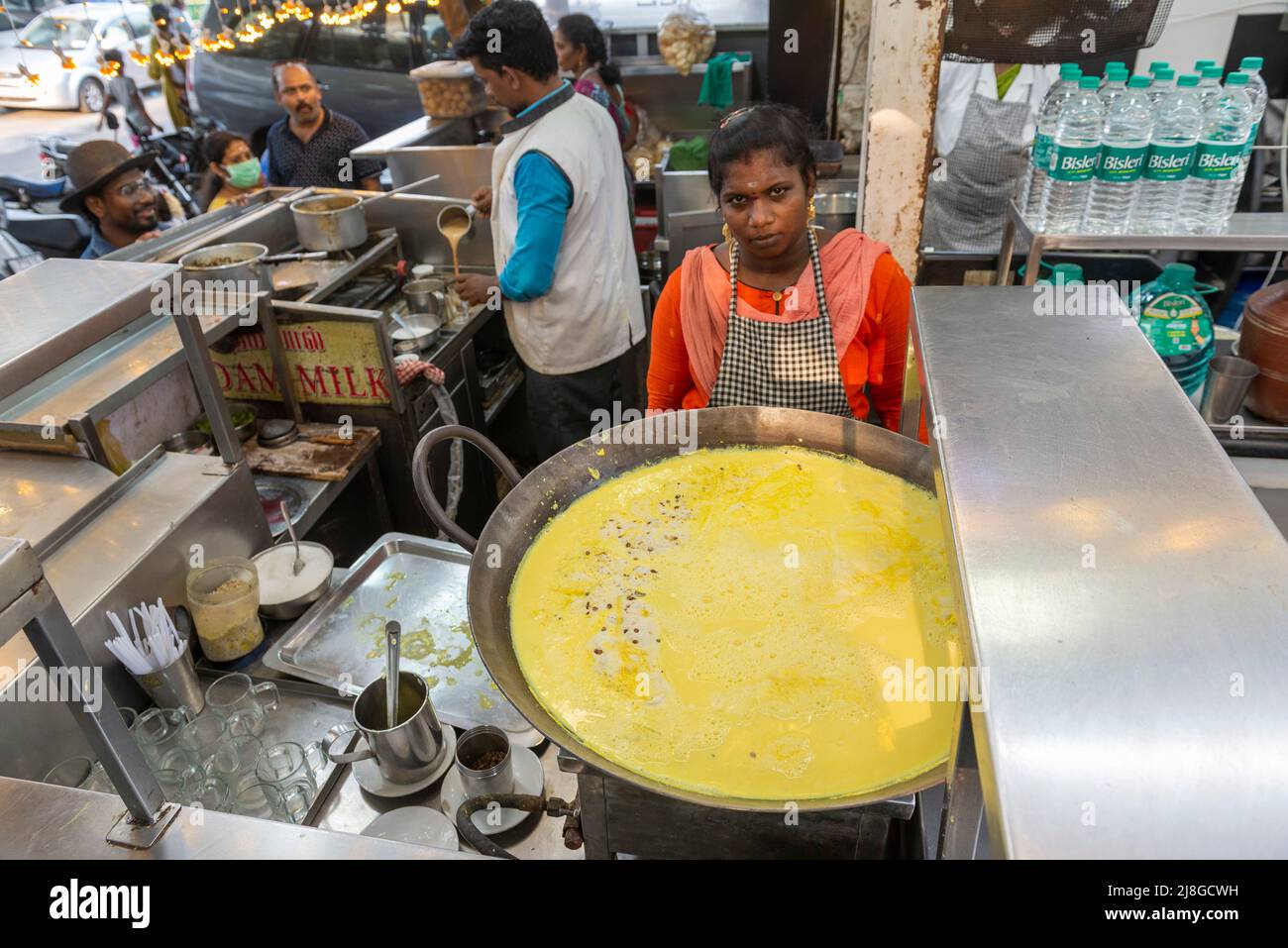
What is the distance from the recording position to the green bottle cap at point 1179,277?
249cm

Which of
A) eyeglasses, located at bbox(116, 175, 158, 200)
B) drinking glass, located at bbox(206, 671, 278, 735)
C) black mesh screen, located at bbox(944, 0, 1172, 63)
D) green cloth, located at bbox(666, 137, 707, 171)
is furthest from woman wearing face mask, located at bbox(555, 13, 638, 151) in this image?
drinking glass, located at bbox(206, 671, 278, 735)

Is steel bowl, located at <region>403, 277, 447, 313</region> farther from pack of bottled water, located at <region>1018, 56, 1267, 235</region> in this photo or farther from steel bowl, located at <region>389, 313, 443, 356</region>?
pack of bottled water, located at <region>1018, 56, 1267, 235</region>

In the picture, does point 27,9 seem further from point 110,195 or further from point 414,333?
point 414,333

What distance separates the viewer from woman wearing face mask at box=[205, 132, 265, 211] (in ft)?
16.6

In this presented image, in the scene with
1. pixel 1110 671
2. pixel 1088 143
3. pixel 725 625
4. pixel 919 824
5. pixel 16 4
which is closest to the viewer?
pixel 1110 671

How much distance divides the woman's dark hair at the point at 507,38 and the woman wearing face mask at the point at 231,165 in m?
2.83

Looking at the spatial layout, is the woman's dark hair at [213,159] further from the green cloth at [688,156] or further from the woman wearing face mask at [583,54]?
the green cloth at [688,156]

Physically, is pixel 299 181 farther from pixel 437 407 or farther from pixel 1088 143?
pixel 1088 143

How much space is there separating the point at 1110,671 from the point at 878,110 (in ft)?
8.36

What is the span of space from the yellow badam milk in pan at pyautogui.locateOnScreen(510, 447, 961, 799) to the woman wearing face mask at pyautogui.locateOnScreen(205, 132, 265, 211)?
14.9 feet

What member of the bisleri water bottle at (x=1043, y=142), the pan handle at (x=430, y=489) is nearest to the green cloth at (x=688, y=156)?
the bisleri water bottle at (x=1043, y=142)

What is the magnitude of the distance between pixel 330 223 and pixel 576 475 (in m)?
2.88

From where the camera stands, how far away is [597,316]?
138 inches
